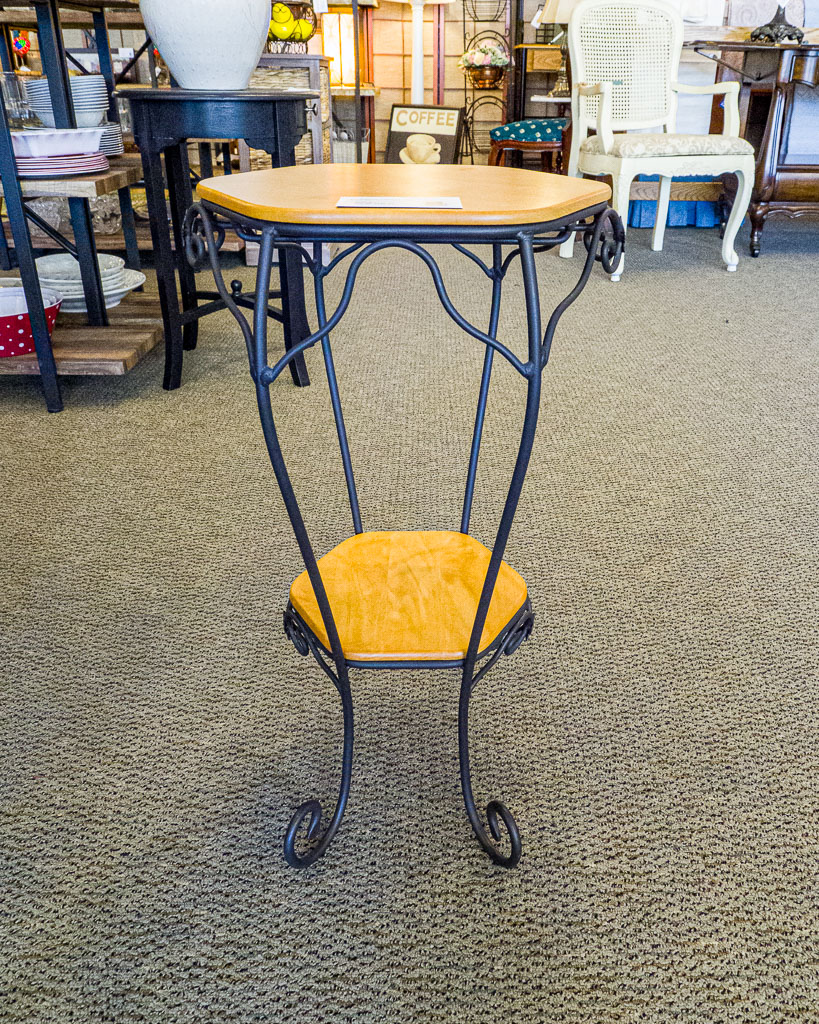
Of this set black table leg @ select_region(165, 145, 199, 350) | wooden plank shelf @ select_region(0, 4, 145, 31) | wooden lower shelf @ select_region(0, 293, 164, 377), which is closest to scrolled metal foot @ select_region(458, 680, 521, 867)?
wooden lower shelf @ select_region(0, 293, 164, 377)

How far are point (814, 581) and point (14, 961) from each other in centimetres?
126

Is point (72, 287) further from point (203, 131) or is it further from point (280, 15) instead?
point (280, 15)

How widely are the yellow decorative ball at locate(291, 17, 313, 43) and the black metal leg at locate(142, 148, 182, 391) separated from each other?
4.66 feet

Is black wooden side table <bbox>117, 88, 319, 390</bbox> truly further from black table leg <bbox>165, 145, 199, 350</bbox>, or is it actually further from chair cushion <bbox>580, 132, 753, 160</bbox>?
chair cushion <bbox>580, 132, 753, 160</bbox>

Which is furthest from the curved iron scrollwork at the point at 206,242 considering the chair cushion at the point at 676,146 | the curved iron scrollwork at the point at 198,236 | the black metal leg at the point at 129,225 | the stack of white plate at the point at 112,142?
the chair cushion at the point at 676,146

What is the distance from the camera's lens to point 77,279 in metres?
2.46

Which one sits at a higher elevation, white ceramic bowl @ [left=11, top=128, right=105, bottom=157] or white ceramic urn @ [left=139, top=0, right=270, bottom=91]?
white ceramic urn @ [left=139, top=0, right=270, bottom=91]

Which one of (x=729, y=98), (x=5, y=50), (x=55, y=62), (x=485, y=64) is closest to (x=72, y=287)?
(x=55, y=62)

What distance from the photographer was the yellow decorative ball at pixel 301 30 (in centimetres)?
317

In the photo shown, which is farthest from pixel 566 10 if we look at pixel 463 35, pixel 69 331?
pixel 69 331

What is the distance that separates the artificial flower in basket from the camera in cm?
577

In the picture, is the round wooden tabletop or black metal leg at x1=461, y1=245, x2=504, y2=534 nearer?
the round wooden tabletop

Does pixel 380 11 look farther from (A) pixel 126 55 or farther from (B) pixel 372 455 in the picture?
(B) pixel 372 455

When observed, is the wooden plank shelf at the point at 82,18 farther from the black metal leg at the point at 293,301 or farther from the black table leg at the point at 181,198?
the black metal leg at the point at 293,301
